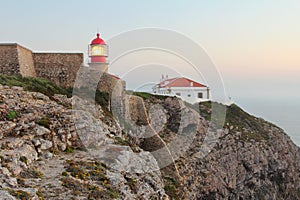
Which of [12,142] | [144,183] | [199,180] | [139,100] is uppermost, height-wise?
[139,100]

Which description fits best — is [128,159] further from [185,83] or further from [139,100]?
[185,83]

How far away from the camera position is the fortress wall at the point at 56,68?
22.1 metres

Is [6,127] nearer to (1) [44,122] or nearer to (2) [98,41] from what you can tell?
(1) [44,122]

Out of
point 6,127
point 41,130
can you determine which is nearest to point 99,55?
point 41,130

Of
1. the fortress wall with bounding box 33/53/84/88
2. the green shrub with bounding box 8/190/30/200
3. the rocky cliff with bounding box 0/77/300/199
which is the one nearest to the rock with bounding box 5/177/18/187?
the rocky cliff with bounding box 0/77/300/199

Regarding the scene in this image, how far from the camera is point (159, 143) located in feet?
74.1

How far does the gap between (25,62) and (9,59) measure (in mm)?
1184

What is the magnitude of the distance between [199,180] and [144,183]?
1558cm

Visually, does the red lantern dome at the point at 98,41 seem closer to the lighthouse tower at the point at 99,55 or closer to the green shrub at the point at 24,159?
the lighthouse tower at the point at 99,55

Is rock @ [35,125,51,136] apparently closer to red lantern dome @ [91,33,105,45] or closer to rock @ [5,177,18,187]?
rock @ [5,177,18,187]

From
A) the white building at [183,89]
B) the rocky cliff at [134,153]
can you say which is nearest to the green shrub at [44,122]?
the rocky cliff at [134,153]

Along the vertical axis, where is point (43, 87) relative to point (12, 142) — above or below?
above

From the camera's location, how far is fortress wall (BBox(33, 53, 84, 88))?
2209 centimetres

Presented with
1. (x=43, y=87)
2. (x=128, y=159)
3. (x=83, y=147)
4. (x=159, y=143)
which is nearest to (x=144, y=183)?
(x=128, y=159)
